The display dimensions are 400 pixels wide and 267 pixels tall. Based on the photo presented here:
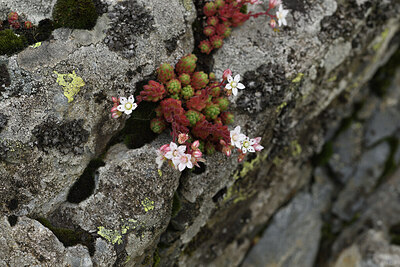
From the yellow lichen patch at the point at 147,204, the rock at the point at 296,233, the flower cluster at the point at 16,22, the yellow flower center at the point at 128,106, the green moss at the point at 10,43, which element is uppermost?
the flower cluster at the point at 16,22

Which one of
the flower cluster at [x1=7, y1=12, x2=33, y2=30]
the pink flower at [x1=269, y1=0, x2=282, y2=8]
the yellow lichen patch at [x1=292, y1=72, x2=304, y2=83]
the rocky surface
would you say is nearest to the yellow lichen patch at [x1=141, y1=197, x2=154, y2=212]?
the rocky surface

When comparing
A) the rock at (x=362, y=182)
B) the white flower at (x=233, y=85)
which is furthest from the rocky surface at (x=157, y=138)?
the rock at (x=362, y=182)

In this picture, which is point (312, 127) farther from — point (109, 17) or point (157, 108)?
point (109, 17)

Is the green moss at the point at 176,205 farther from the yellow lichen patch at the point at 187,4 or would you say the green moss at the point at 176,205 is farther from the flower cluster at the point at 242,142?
the yellow lichen patch at the point at 187,4

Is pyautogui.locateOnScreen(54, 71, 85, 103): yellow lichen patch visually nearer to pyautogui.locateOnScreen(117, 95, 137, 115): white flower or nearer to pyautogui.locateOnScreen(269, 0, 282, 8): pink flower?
pyautogui.locateOnScreen(117, 95, 137, 115): white flower

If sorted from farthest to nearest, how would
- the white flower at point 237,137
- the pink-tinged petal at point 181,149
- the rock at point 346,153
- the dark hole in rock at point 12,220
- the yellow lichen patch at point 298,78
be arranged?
the rock at point 346,153 < the yellow lichen patch at point 298,78 < the white flower at point 237,137 < the dark hole in rock at point 12,220 < the pink-tinged petal at point 181,149

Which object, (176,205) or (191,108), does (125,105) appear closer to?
(191,108)

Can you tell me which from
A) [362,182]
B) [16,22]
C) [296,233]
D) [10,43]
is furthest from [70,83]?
[362,182]

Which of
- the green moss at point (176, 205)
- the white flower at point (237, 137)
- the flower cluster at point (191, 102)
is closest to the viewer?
the white flower at point (237, 137)
